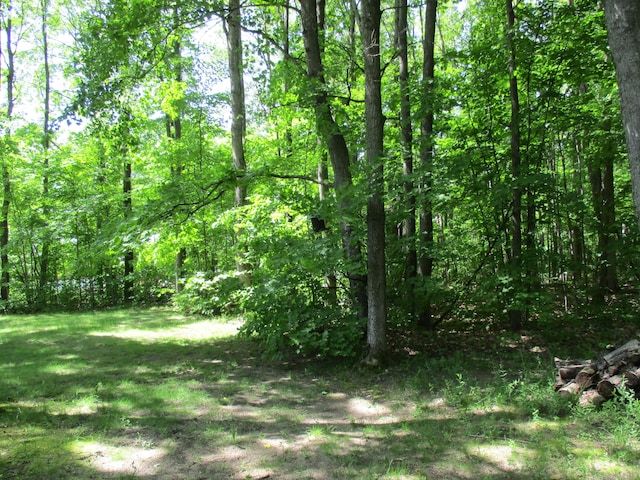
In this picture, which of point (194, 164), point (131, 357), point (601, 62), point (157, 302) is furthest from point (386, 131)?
point (157, 302)

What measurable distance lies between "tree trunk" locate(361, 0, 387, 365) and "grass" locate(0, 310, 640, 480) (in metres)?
0.61

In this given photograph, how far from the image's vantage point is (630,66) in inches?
143

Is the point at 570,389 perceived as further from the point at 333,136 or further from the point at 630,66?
the point at 333,136

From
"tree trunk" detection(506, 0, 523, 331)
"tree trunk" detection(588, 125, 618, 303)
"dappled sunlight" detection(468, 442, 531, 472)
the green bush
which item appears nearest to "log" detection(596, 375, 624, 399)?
"dappled sunlight" detection(468, 442, 531, 472)

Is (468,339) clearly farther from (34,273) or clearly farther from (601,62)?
(34,273)

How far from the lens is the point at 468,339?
7938 millimetres

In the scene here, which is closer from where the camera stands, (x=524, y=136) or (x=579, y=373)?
(x=579, y=373)

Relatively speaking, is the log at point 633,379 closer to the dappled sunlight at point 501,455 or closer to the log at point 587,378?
the log at point 587,378

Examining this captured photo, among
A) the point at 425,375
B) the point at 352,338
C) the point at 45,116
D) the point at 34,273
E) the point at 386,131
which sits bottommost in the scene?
the point at 425,375

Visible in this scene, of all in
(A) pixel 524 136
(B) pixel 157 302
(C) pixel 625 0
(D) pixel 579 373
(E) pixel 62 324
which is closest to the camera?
(C) pixel 625 0

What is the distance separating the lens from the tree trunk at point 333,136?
695 cm

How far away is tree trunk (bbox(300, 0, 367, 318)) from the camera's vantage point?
6.95 metres

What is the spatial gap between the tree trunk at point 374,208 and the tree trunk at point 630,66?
3.10 meters

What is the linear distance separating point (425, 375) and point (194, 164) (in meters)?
11.3
